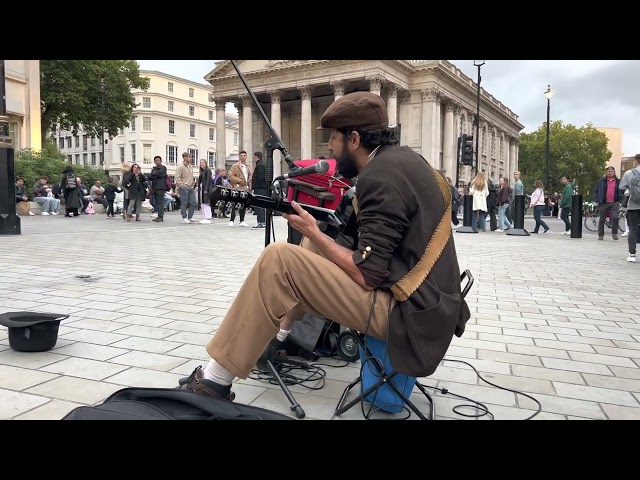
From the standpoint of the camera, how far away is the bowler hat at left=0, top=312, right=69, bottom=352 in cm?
367

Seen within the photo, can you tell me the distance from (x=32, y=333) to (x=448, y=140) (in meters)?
60.5

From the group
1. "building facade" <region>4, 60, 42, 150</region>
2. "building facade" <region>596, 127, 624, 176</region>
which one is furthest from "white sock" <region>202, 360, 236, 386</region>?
"building facade" <region>596, 127, 624, 176</region>

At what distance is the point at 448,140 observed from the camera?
60.7 metres

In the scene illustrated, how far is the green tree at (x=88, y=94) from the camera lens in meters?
43.4

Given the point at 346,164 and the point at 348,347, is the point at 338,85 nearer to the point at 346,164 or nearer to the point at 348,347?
the point at 348,347

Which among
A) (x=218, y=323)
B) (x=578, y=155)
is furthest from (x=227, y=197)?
(x=578, y=155)

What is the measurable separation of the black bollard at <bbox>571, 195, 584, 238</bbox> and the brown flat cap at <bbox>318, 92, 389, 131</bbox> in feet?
50.5

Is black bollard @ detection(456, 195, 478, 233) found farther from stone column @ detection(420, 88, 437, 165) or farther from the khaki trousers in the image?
stone column @ detection(420, 88, 437, 165)

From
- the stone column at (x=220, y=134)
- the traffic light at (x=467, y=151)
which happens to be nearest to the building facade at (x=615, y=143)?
the stone column at (x=220, y=134)

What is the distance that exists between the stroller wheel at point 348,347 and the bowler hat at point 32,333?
76.3 inches
